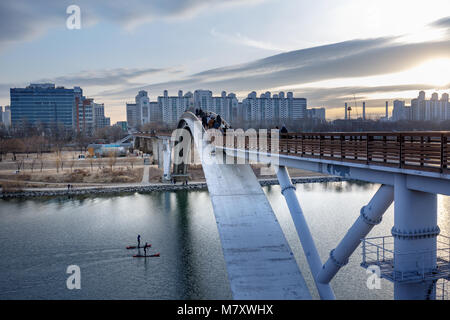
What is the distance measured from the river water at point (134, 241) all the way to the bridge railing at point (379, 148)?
705 centimetres

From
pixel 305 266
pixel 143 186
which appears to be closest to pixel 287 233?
pixel 305 266

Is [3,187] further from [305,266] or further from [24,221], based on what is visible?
[305,266]

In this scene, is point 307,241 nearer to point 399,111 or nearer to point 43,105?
point 399,111

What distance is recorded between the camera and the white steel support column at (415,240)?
8.00 meters

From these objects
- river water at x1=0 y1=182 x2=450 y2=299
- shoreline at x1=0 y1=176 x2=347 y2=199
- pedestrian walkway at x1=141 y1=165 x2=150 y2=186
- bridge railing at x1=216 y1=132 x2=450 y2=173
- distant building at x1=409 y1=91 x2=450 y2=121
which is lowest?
river water at x1=0 y1=182 x2=450 y2=299

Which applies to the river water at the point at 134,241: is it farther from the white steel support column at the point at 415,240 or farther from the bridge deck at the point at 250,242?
the white steel support column at the point at 415,240

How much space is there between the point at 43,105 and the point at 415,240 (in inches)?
6475

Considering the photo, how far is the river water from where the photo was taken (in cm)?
1755

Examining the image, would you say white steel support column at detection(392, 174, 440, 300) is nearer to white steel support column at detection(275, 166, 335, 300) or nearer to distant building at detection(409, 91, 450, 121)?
white steel support column at detection(275, 166, 335, 300)

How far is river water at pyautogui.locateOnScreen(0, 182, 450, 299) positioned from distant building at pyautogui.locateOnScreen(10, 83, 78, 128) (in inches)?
4907

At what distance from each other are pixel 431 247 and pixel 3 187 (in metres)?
47.8

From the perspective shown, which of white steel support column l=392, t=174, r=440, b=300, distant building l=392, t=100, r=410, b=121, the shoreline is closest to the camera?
white steel support column l=392, t=174, r=440, b=300

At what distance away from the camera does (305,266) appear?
19.1 metres

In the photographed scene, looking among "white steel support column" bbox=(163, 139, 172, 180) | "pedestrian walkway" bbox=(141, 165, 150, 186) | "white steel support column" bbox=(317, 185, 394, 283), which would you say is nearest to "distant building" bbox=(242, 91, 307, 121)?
"pedestrian walkway" bbox=(141, 165, 150, 186)
